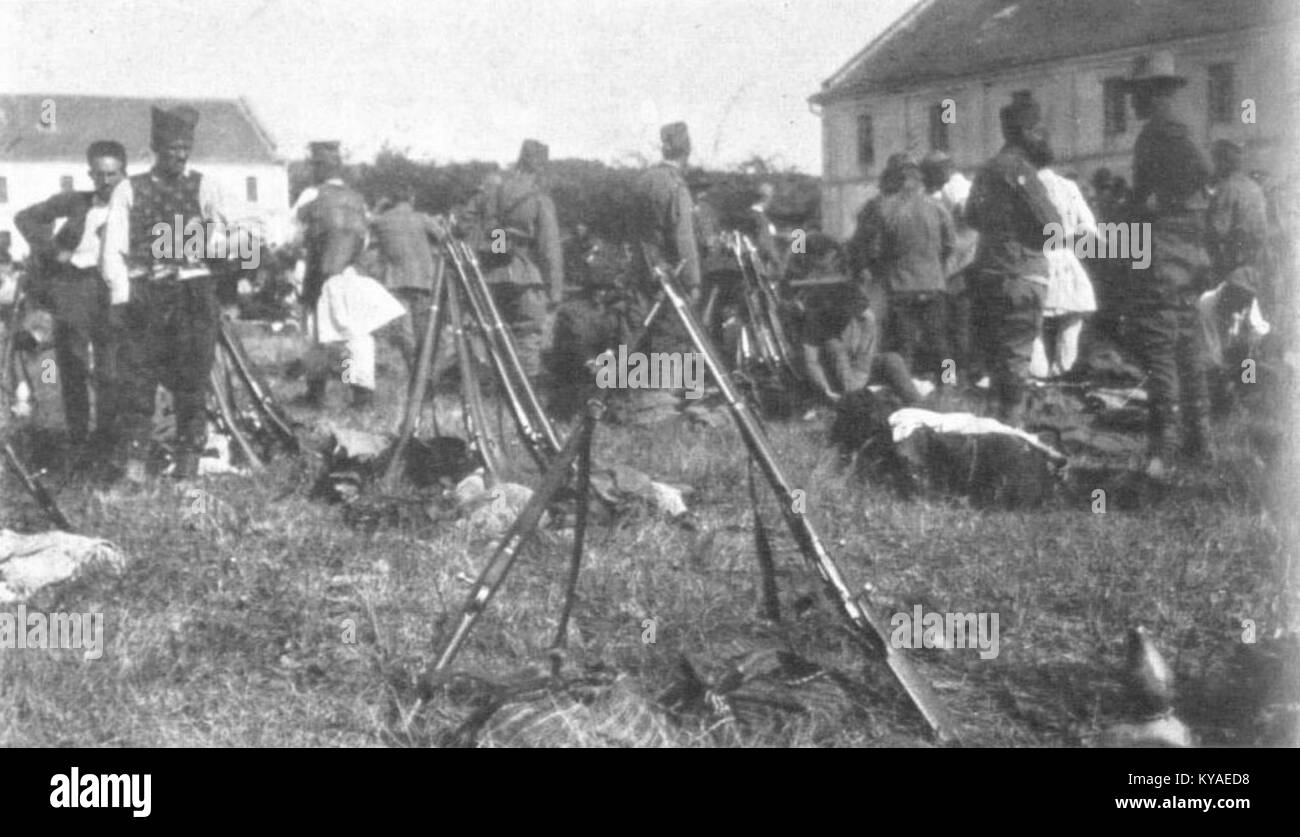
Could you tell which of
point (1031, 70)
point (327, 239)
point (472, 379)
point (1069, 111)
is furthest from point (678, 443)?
point (1069, 111)

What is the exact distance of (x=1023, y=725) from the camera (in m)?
3.78

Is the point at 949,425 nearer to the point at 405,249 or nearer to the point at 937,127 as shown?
the point at 405,249

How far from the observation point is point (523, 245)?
350 inches

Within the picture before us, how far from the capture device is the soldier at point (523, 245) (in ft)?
28.6

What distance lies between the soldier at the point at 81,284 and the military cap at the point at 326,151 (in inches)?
102

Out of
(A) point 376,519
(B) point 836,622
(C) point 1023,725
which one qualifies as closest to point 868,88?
(A) point 376,519

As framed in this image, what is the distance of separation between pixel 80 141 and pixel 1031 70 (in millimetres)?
7130

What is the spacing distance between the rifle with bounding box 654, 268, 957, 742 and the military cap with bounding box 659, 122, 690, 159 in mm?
4548

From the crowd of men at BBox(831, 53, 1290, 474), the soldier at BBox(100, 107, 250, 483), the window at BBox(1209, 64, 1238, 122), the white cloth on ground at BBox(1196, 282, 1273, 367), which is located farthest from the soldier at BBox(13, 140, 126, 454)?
the window at BBox(1209, 64, 1238, 122)

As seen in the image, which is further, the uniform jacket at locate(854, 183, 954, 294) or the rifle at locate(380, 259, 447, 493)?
the uniform jacket at locate(854, 183, 954, 294)

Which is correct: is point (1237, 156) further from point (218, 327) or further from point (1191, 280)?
point (218, 327)

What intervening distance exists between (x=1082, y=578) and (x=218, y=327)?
448cm

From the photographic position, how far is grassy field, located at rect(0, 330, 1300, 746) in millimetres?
3783

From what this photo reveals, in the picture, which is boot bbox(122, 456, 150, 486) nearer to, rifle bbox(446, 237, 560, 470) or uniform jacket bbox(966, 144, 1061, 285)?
rifle bbox(446, 237, 560, 470)
